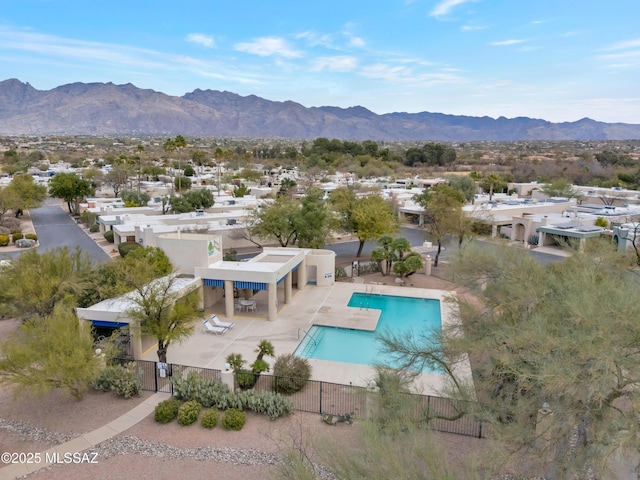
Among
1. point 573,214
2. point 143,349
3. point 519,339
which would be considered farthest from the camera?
point 573,214

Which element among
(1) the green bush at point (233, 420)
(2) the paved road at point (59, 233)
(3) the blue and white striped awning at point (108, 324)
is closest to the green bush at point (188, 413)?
(1) the green bush at point (233, 420)

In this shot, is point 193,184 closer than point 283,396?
No

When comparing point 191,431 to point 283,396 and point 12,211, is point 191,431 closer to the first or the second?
point 283,396

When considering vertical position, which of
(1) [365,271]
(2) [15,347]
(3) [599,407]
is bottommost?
(1) [365,271]

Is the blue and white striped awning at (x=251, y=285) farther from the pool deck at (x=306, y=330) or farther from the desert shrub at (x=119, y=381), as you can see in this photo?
the desert shrub at (x=119, y=381)

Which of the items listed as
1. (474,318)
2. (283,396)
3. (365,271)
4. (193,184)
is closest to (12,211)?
(193,184)

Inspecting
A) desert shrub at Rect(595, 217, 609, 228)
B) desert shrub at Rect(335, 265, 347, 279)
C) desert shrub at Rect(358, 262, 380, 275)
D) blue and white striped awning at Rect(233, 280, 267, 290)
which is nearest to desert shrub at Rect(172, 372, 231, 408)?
blue and white striped awning at Rect(233, 280, 267, 290)
